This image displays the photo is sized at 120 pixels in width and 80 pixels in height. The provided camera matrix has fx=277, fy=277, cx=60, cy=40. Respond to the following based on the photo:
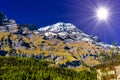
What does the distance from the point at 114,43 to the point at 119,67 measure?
77.6 m

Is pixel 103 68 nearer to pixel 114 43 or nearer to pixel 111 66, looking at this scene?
pixel 111 66

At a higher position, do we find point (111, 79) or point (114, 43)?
point (114, 43)

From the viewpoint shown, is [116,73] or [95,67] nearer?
[116,73]

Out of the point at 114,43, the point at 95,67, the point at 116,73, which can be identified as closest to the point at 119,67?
the point at 116,73

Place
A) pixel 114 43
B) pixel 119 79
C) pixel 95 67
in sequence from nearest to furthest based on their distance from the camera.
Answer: pixel 119 79, pixel 95 67, pixel 114 43

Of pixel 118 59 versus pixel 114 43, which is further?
pixel 114 43

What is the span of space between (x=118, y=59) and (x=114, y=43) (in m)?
77.0

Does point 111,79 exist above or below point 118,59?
below

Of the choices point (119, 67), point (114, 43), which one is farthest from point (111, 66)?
point (114, 43)

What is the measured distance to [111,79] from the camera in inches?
771

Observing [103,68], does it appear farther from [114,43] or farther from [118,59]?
[114,43]

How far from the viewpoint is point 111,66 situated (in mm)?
19891

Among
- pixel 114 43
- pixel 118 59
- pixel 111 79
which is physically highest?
pixel 114 43

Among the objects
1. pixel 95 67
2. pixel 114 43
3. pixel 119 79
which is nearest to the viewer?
pixel 119 79
